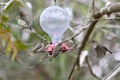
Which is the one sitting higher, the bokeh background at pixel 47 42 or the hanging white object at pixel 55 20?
the hanging white object at pixel 55 20

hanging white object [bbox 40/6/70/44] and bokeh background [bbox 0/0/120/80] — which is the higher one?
hanging white object [bbox 40/6/70/44]

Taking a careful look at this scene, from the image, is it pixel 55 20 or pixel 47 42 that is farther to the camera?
pixel 47 42

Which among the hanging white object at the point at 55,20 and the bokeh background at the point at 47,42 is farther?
the bokeh background at the point at 47,42

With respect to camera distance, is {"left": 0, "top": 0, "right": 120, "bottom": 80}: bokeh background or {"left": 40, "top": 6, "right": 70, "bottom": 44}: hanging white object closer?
{"left": 40, "top": 6, "right": 70, "bottom": 44}: hanging white object

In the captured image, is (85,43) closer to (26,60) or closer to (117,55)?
(117,55)

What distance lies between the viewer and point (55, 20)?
100 cm

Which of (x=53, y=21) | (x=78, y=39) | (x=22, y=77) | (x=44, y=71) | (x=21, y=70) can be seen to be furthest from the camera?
(x=44, y=71)

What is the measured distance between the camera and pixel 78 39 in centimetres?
161

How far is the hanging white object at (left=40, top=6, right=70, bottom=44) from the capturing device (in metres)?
0.99

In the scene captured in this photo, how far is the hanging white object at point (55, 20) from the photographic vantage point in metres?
0.99

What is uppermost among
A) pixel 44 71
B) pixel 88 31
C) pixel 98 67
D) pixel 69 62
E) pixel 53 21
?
pixel 53 21

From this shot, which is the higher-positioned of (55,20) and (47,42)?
(55,20)

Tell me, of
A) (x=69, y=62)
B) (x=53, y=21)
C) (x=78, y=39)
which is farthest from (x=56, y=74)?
(x=53, y=21)

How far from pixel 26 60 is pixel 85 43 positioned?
4.86 feet
